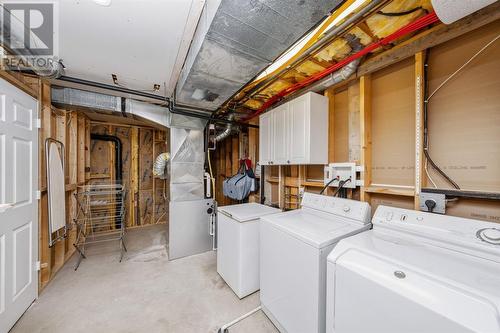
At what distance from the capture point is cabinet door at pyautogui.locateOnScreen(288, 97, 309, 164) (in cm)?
203

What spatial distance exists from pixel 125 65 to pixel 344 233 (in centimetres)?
267

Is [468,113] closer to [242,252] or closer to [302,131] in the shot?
[302,131]

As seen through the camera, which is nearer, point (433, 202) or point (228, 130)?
point (433, 202)

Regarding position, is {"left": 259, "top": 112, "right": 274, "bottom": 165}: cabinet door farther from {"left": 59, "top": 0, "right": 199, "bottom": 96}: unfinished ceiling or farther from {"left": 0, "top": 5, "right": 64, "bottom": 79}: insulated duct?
{"left": 0, "top": 5, "right": 64, "bottom": 79}: insulated duct

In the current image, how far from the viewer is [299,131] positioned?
2100 millimetres

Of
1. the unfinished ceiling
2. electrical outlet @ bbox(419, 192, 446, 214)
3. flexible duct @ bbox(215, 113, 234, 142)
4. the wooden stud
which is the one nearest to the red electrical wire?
the wooden stud

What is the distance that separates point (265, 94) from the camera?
2533 mm

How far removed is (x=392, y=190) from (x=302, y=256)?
97cm

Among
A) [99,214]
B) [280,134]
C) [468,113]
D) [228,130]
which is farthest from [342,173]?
[99,214]

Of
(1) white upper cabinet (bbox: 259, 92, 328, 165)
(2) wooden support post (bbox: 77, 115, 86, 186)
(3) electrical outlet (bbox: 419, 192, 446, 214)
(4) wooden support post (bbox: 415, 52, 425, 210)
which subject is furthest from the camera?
(2) wooden support post (bbox: 77, 115, 86, 186)

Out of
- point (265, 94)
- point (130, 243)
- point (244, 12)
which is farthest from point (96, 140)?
point (244, 12)

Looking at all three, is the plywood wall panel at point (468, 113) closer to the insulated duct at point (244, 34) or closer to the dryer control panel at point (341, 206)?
the dryer control panel at point (341, 206)

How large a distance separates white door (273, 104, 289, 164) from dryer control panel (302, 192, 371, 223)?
0.55 m

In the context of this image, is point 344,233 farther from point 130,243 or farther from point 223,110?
point 130,243
